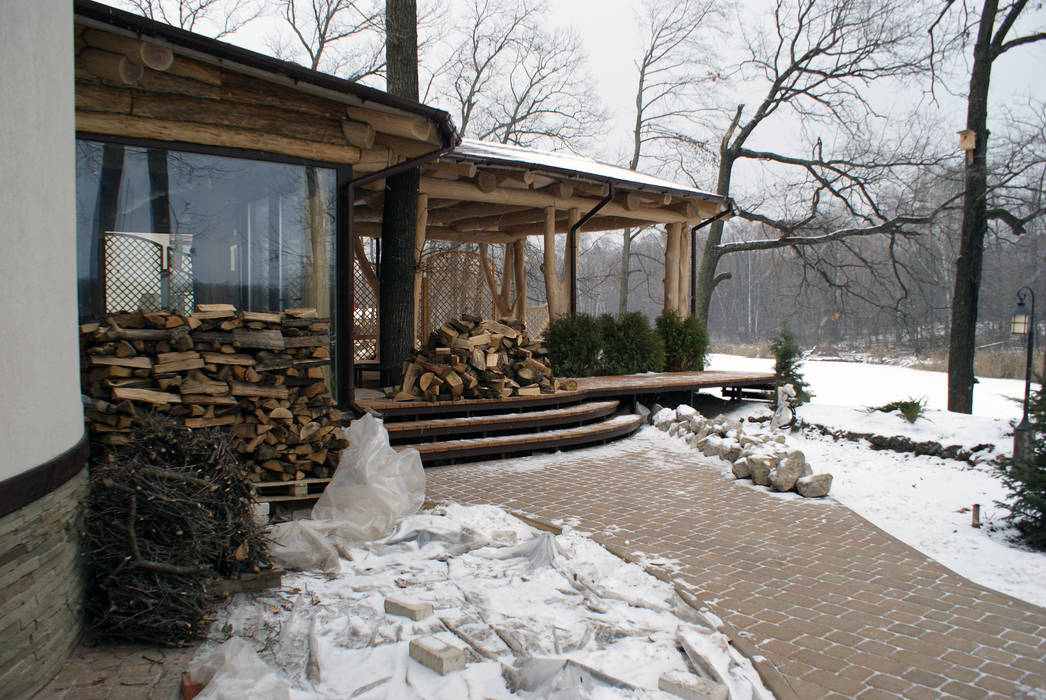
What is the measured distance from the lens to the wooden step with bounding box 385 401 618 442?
673 cm

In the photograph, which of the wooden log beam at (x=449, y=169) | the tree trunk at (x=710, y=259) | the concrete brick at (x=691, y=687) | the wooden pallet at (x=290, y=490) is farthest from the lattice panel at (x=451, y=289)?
the concrete brick at (x=691, y=687)

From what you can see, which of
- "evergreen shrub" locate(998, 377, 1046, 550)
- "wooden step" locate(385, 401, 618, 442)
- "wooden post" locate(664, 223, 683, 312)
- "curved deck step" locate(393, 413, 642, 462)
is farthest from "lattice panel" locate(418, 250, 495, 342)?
"evergreen shrub" locate(998, 377, 1046, 550)

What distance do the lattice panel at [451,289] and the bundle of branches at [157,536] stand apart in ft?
28.1

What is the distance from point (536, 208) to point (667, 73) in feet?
59.9

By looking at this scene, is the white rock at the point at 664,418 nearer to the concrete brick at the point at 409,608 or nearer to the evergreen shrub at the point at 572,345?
the evergreen shrub at the point at 572,345

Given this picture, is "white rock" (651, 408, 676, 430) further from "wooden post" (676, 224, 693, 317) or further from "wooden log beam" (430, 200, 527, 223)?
"wooden log beam" (430, 200, 527, 223)

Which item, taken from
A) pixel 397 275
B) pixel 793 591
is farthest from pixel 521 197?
pixel 793 591

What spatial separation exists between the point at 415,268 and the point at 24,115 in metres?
5.93

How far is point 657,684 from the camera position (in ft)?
8.71

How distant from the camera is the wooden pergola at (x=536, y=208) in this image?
29.5 ft

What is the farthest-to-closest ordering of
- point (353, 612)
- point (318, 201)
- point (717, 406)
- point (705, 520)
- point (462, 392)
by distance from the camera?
point (717, 406), point (462, 392), point (318, 201), point (705, 520), point (353, 612)

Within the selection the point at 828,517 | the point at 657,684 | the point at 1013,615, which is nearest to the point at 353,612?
the point at 657,684

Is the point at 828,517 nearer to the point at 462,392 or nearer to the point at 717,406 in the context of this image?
the point at 462,392

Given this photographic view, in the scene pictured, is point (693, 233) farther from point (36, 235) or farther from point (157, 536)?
point (36, 235)
